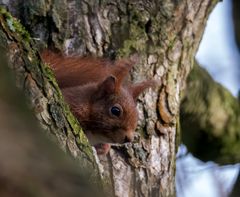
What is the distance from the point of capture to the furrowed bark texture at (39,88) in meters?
1.05

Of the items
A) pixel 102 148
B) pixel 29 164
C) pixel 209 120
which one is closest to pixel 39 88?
pixel 29 164

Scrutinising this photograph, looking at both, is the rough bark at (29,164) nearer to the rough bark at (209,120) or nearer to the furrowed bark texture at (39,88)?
the furrowed bark texture at (39,88)

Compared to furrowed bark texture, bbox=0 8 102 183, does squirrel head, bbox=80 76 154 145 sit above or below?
below

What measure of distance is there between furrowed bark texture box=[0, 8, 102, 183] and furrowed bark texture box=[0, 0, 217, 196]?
0.57m

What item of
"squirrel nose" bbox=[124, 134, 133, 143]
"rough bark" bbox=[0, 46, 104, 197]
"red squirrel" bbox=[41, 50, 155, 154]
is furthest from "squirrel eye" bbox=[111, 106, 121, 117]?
"rough bark" bbox=[0, 46, 104, 197]

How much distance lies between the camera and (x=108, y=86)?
210 centimetres

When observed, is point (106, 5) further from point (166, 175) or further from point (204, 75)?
point (204, 75)

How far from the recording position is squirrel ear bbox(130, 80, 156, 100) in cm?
181

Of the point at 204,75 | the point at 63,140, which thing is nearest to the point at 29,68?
the point at 63,140

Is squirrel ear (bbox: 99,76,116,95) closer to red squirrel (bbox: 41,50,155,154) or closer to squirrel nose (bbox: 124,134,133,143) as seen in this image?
red squirrel (bbox: 41,50,155,154)

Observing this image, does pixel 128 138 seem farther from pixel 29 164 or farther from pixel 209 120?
pixel 29 164

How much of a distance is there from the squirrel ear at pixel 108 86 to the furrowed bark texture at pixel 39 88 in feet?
2.86

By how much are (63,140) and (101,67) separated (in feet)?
2.84

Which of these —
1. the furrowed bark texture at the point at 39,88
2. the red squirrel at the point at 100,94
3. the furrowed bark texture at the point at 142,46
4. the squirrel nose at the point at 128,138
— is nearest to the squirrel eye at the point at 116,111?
the red squirrel at the point at 100,94
